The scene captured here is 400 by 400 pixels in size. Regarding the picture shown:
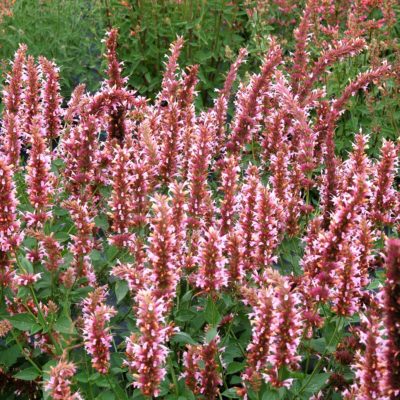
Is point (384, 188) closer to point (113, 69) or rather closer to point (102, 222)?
point (102, 222)

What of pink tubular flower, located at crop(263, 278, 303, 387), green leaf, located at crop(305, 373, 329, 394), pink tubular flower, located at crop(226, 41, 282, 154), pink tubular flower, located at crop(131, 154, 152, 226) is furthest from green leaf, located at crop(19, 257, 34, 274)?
pink tubular flower, located at crop(226, 41, 282, 154)

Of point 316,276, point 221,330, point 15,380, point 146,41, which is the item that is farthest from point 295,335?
point 146,41

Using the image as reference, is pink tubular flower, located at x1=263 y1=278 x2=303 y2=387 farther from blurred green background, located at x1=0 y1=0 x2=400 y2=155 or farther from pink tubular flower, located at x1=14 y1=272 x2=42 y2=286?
blurred green background, located at x1=0 y1=0 x2=400 y2=155

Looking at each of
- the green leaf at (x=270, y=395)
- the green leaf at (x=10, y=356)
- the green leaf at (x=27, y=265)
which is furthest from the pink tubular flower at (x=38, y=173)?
the green leaf at (x=270, y=395)

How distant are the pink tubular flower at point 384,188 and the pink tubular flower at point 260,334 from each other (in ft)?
3.31

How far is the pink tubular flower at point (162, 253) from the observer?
8.25 ft

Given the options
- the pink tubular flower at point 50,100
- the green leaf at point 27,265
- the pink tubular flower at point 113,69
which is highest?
the pink tubular flower at point 113,69

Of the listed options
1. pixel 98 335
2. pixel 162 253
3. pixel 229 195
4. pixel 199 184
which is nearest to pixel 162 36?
pixel 199 184

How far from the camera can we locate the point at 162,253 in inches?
101

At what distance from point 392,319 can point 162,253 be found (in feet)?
2.81

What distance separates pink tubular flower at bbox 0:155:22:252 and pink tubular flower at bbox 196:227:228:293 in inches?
30.0

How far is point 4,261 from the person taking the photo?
299 centimetres

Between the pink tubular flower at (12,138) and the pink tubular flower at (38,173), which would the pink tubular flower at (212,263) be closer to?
the pink tubular flower at (38,173)

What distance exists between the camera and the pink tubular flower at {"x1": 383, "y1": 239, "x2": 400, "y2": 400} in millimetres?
2049
